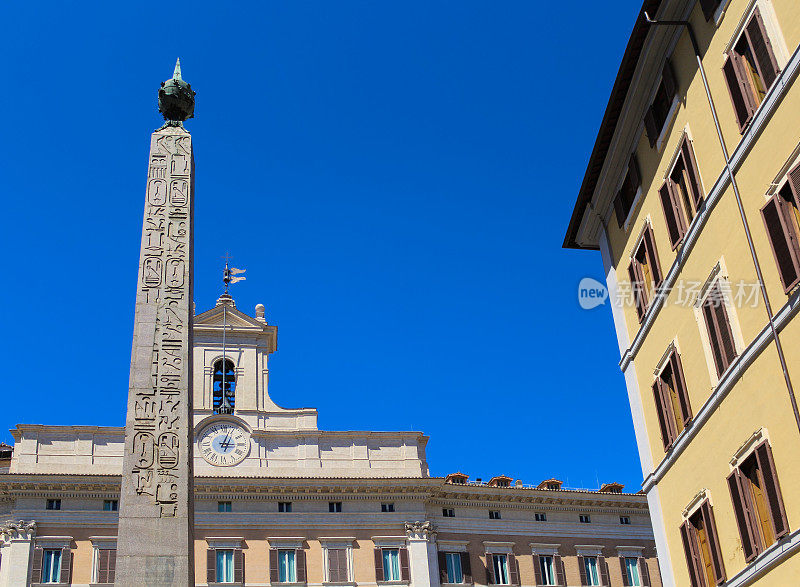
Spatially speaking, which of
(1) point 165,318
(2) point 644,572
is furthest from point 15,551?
(2) point 644,572

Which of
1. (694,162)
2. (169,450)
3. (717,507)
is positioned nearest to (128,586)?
(169,450)

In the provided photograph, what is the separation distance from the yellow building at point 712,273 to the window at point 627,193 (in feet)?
0.13

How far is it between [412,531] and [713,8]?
24596 millimetres

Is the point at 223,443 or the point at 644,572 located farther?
the point at 644,572

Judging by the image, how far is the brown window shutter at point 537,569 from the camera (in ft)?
122

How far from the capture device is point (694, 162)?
643 inches

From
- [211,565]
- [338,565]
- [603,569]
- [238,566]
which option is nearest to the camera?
[211,565]

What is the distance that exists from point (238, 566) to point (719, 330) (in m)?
23.4

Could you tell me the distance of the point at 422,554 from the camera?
118 feet

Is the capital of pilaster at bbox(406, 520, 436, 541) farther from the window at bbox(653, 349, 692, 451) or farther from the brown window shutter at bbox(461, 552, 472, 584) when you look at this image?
the window at bbox(653, 349, 692, 451)

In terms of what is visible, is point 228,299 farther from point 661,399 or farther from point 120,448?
point 661,399

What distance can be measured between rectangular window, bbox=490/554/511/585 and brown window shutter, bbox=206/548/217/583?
32.3 ft

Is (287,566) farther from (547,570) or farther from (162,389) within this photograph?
(162,389)

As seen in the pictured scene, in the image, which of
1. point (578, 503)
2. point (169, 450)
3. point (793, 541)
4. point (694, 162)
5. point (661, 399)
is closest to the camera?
point (793, 541)
